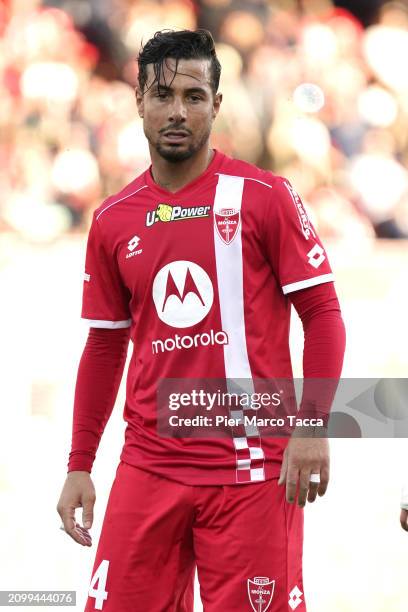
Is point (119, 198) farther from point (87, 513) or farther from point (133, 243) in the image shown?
point (87, 513)

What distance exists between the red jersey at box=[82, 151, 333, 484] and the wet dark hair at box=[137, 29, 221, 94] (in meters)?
0.25

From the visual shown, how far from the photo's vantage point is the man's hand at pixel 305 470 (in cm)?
212

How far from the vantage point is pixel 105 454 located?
5.58m

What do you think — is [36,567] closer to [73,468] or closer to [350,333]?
[73,468]

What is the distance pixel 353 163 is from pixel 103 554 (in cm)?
644

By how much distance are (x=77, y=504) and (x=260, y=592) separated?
1.57 ft

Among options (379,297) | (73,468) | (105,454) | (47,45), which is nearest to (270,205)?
(73,468)

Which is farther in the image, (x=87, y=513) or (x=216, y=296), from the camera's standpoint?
(x=87, y=513)

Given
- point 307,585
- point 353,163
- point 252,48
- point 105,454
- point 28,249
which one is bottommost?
point 307,585

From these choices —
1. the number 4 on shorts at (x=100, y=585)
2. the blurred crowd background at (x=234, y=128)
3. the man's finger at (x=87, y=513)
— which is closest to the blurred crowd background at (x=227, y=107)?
the blurred crowd background at (x=234, y=128)

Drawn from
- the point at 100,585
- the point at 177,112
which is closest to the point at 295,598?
the point at 100,585

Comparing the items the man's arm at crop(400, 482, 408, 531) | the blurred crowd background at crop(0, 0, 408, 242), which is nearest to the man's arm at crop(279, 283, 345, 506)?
the man's arm at crop(400, 482, 408, 531)

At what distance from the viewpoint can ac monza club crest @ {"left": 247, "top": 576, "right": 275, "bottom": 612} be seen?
7.18ft

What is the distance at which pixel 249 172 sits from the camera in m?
2.39
